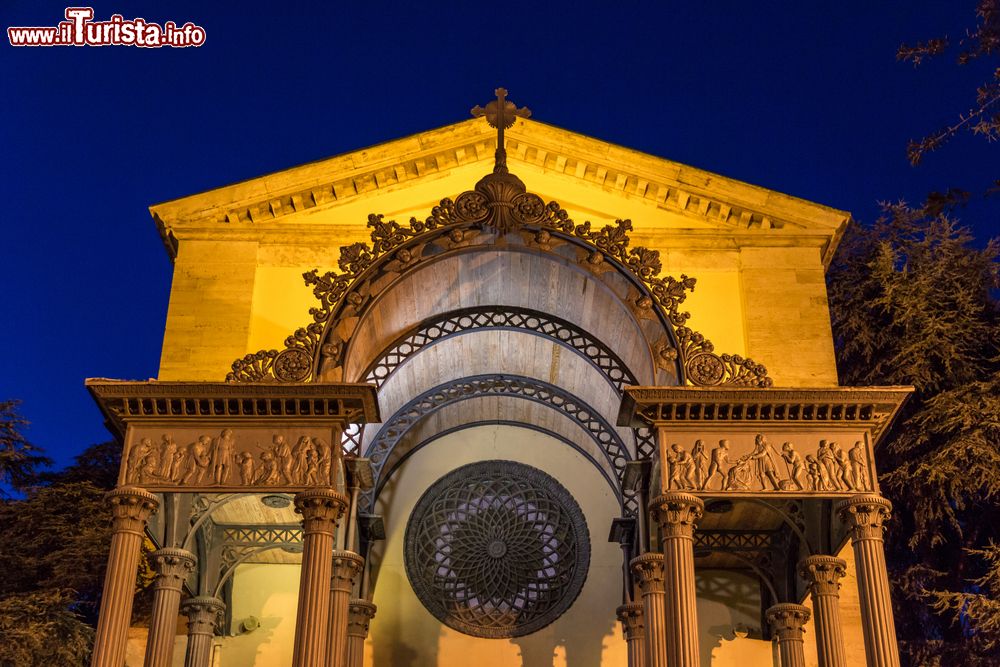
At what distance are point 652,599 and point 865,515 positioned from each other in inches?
154

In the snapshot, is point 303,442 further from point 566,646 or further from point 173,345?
point 566,646

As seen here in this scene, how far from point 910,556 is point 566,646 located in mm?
7390

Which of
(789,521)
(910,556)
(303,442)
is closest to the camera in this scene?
(303,442)

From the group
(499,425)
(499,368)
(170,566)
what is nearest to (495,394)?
(499,368)

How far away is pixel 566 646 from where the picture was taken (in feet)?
75.0

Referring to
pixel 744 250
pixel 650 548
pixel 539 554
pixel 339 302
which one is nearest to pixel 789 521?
pixel 650 548

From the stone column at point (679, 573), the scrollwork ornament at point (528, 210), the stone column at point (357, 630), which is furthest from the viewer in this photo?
the stone column at point (357, 630)

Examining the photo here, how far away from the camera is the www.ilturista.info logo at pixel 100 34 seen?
18312mm

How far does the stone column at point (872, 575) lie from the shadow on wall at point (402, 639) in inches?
421

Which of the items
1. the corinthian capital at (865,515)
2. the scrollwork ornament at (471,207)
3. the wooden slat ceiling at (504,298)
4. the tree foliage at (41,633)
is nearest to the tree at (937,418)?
the corinthian capital at (865,515)

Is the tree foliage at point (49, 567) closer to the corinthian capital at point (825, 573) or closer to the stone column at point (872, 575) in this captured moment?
the corinthian capital at point (825, 573)

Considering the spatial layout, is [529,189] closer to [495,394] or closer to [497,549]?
[495,394]

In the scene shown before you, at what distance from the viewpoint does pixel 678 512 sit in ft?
48.2

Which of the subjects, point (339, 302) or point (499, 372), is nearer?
point (339, 302)
